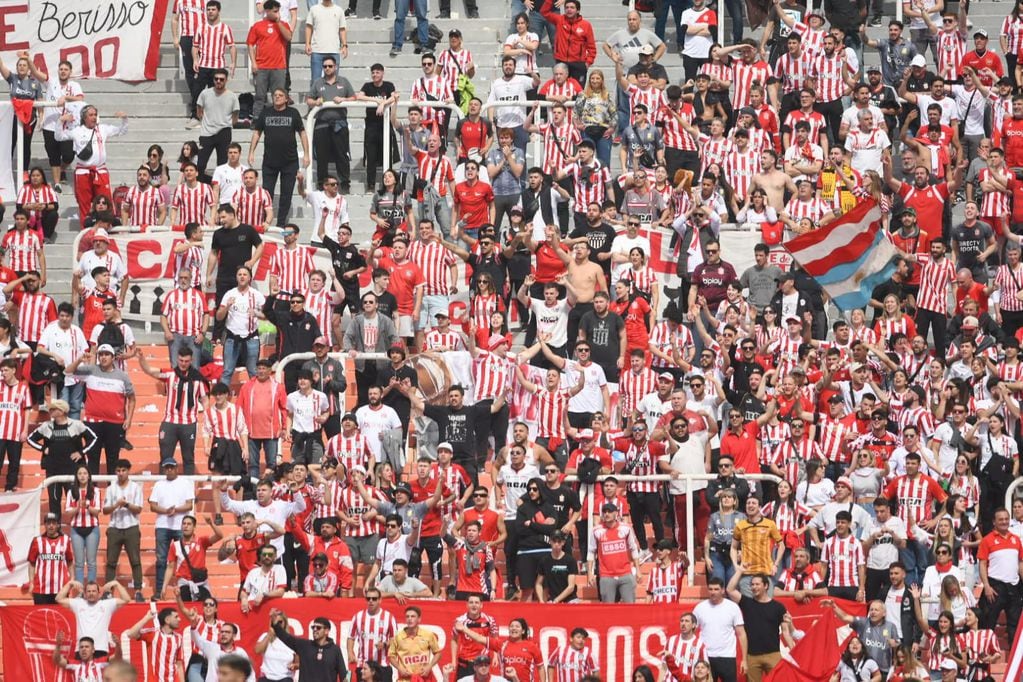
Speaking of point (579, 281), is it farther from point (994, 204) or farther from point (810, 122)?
point (994, 204)

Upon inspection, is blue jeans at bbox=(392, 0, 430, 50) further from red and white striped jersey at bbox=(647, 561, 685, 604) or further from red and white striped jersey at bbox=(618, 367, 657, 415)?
red and white striped jersey at bbox=(647, 561, 685, 604)

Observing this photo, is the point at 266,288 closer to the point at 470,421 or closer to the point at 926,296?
the point at 470,421

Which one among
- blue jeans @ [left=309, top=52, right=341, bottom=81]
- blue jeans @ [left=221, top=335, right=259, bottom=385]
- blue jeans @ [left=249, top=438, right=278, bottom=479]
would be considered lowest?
blue jeans @ [left=249, top=438, right=278, bottom=479]

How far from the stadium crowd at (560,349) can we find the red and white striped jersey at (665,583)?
48 mm

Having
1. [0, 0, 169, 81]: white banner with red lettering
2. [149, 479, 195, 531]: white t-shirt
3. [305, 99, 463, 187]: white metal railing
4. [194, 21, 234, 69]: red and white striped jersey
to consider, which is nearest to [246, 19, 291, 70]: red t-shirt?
[194, 21, 234, 69]: red and white striped jersey

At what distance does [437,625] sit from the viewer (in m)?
23.4

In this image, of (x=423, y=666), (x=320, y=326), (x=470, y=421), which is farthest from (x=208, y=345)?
(x=423, y=666)

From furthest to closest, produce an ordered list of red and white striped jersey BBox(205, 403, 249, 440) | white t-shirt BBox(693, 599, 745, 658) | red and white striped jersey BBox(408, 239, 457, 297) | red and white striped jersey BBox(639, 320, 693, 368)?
1. red and white striped jersey BBox(408, 239, 457, 297)
2. red and white striped jersey BBox(639, 320, 693, 368)
3. red and white striped jersey BBox(205, 403, 249, 440)
4. white t-shirt BBox(693, 599, 745, 658)

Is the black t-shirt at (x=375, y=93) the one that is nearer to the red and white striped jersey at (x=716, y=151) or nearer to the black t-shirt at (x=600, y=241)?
the black t-shirt at (x=600, y=241)

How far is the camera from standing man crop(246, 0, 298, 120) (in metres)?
30.2

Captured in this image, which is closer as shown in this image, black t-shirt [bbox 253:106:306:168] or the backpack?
the backpack

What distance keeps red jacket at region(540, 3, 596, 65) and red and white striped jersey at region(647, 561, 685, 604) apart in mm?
8626

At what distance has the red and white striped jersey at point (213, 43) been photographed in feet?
99.6

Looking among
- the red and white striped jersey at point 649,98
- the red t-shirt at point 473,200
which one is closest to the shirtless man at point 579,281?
the red t-shirt at point 473,200
